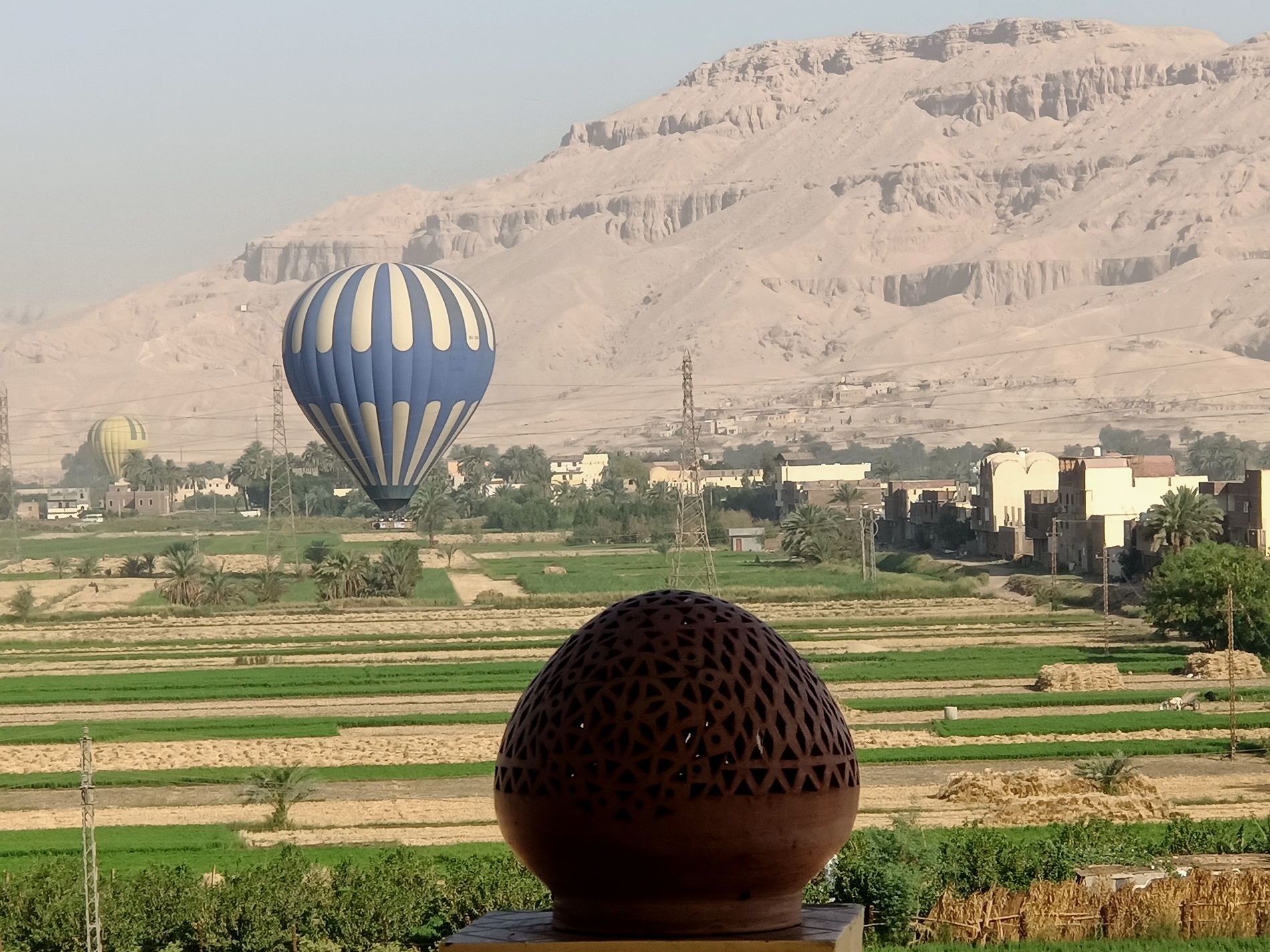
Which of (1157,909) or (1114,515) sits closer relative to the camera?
(1157,909)

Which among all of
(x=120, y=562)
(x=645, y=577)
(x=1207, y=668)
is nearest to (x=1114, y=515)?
Result: (x=645, y=577)

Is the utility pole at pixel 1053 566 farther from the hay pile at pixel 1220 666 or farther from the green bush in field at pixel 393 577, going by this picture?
the green bush in field at pixel 393 577

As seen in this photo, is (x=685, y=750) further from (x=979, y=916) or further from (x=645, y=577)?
(x=645, y=577)

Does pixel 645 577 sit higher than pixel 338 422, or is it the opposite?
pixel 338 422

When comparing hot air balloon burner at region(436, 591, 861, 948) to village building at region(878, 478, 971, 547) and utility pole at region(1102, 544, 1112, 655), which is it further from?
village building at region(878, 478, 971, 547)

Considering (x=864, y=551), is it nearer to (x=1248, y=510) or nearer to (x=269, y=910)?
(x=1248, y=510)

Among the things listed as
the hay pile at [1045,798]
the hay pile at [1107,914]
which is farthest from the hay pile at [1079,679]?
the hay pile at [1107,914]

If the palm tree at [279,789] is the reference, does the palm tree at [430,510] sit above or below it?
above

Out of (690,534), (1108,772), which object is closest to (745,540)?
(690,534)
